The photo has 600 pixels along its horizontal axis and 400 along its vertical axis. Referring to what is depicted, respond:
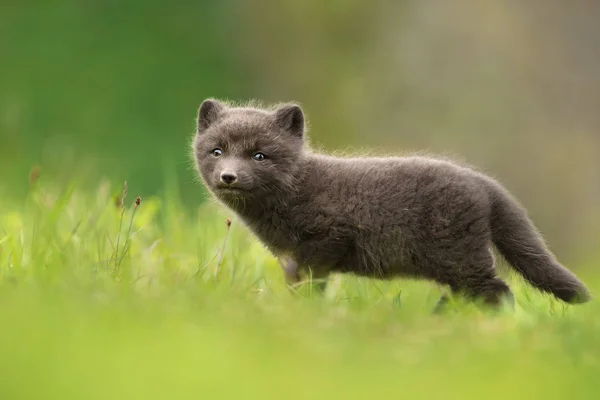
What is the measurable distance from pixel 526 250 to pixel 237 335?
9.22 ft

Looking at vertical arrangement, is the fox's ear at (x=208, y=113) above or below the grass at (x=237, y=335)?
above

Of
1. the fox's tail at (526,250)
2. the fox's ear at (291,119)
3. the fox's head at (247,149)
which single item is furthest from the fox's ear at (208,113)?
the fox's tail at (526,250)

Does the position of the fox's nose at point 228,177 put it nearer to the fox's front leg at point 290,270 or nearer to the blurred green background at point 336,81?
the fox's front leg at point 290,270

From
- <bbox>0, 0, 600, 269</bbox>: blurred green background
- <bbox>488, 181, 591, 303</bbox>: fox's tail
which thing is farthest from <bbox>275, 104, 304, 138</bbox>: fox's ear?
<bbox>0, 0, 600, 269</bbox>: blurred green background

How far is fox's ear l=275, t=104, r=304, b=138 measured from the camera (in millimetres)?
6957

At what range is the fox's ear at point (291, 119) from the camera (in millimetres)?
6957

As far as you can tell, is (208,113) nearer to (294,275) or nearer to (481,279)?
(294,275)

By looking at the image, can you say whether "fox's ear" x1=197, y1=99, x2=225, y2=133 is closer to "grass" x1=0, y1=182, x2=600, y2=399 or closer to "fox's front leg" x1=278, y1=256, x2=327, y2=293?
"grass" x1=0, y1=182, x2=600, y2=399

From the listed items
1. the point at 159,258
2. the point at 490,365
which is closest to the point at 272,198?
the point at 159,258

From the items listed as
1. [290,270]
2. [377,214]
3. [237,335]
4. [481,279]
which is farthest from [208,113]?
[237,335]

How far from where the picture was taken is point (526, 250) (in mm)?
6383

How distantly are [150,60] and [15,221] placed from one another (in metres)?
13.2

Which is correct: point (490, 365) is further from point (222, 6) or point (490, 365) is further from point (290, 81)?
point (222, 6)

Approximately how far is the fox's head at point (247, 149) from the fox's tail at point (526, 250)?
1.47m
